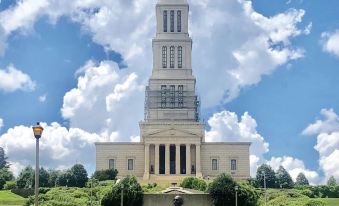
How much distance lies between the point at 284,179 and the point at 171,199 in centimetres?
4174

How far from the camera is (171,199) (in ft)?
170

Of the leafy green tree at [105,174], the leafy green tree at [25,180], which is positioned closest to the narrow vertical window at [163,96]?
the leafy green tree at [105,174]

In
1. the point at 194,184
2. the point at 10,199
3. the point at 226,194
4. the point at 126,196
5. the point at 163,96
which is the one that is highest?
the point at 163,96

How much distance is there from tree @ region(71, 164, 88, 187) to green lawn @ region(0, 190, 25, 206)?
9892 mm

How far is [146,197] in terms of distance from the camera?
171 ft

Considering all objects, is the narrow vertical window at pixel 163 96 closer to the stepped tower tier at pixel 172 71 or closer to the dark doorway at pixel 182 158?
the stepped tower tier at pixel 172 71

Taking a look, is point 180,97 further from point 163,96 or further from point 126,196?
point 126,196

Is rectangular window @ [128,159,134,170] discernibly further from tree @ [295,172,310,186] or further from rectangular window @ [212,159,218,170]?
tree @ [295,172,310,186]

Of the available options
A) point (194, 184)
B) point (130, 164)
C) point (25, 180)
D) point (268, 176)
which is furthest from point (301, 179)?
Result: point (25, 180)

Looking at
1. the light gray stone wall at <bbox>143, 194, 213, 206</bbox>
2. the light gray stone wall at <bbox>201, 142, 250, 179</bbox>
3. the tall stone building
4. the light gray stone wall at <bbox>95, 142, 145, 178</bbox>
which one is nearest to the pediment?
the tall stone building

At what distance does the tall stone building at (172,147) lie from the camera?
94938 millimetres

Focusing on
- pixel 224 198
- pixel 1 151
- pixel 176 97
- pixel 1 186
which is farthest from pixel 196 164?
pixel 1 151

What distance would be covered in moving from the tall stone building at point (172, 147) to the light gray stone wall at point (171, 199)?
37.6 meters

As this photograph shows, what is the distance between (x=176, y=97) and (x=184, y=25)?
42.1ft
